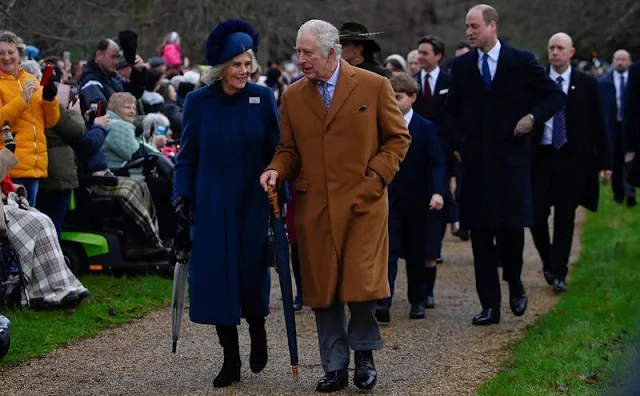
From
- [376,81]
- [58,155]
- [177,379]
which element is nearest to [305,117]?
[376,81]

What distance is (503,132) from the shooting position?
10.3 metres

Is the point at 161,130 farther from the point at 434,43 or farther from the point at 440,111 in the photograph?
the point at 434,43

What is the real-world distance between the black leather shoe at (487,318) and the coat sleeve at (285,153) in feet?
10.8

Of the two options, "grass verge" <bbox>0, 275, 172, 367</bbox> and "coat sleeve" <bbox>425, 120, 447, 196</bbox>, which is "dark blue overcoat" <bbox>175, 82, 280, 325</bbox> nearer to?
"grass verge" <bbox>0, 275, 172, 367</bbox>

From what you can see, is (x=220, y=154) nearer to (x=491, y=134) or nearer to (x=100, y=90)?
(x=491, y=134)

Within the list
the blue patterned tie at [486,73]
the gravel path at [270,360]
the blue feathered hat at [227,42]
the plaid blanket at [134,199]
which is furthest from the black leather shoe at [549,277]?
the blue feathered hat at [227,42]

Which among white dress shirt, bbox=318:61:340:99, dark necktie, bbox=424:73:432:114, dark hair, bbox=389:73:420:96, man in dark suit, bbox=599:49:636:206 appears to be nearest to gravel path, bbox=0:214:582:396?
white dress shirt, bbox=318:61:340:99

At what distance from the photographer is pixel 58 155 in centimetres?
1141

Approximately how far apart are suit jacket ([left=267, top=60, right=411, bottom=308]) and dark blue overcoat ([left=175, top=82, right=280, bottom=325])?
0.22 meters

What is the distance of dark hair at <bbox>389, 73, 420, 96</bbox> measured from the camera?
1055 cm

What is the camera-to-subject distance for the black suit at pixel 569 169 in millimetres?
12469

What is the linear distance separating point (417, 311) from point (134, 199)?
9.66 feet

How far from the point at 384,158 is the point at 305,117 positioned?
1.62 ft

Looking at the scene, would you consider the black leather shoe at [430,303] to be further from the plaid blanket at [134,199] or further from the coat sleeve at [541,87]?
the plaid blanket at [134,199]
